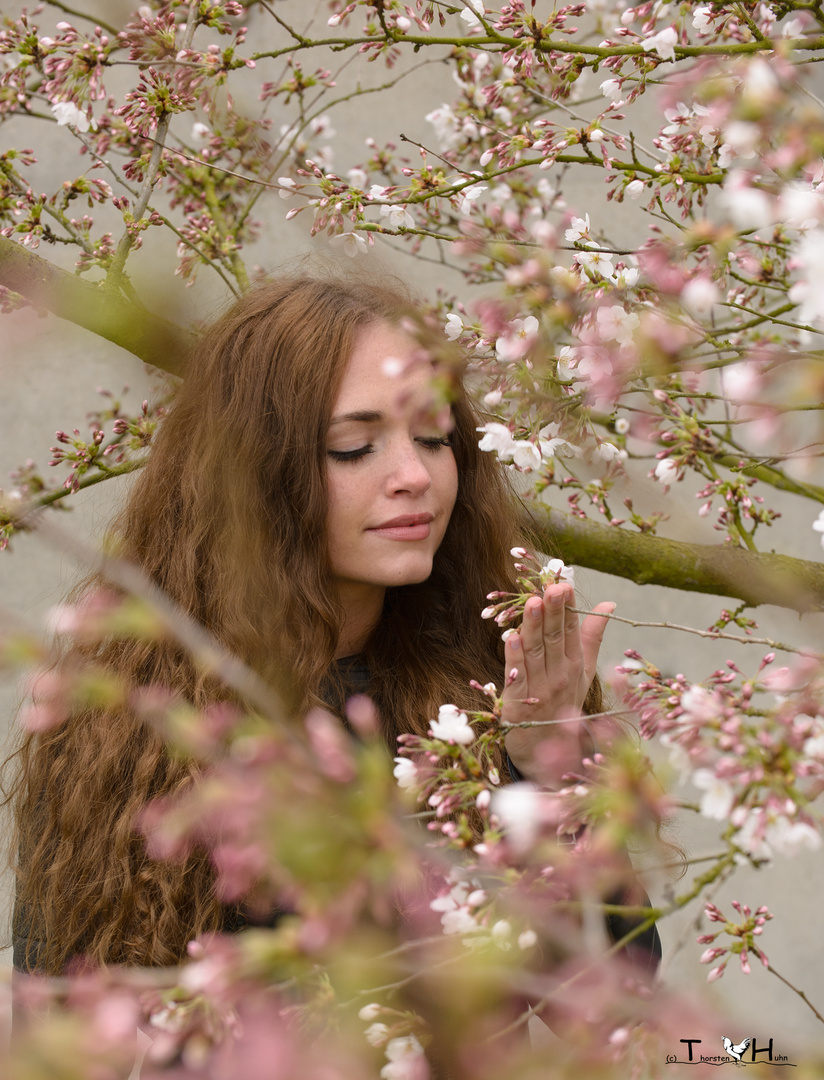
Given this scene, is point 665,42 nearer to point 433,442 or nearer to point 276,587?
point 433,442

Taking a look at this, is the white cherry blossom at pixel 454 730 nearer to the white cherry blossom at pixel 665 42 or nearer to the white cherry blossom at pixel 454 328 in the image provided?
the white cherry blossom at pixel 454 328

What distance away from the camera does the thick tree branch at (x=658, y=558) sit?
4.66ft

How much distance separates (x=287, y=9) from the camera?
8.87ft

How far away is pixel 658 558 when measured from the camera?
1.48 meters

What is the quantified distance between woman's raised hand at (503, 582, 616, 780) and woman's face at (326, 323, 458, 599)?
10.1 inches

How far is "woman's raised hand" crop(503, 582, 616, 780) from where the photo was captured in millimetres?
997

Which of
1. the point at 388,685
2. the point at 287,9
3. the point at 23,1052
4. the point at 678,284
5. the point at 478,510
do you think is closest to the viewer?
the point at 23,1052

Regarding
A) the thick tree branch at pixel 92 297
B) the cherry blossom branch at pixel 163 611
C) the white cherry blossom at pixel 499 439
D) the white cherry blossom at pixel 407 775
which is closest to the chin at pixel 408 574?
the white cherry blossom at pixel 499 439

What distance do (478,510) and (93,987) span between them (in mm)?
1264

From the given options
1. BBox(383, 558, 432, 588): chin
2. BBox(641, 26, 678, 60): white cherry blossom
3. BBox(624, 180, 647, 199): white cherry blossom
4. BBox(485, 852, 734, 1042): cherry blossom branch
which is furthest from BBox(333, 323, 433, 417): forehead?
BBox(485, 852, 734, 1042): cherry blossom branch

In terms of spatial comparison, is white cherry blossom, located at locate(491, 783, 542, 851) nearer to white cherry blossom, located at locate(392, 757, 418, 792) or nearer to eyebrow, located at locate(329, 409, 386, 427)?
white cherry blossom, located at locate(392, 757, 418, 792)

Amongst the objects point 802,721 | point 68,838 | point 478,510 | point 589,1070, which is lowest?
point 68,838

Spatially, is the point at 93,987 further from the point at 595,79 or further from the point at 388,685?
the point at 595,79

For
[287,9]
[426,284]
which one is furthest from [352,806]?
[287,9]
